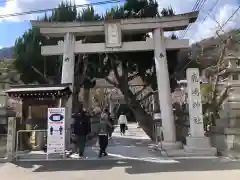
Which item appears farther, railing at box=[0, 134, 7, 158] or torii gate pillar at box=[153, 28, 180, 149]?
torii gate pillar at box=[153, 28, 180, 149]

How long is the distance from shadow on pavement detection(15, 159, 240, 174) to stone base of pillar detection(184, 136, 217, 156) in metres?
Result: 1.03

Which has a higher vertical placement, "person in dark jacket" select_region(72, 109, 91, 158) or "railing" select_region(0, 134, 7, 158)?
"person in dark jacket" select_region(72, 109, 91, 158)

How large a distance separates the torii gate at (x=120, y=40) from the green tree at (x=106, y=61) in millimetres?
2289

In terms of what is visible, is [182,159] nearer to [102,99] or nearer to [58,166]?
[58,166]

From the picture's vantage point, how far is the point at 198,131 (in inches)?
495

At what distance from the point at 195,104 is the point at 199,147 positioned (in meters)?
1.71

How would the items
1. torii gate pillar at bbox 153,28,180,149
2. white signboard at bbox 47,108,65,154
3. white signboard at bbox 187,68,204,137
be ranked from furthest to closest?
torii gate pillar at bbox 153,28,180,149 < white signboard at bbox 187,68,204,137 < white signboard at bbox 47,108,65,154

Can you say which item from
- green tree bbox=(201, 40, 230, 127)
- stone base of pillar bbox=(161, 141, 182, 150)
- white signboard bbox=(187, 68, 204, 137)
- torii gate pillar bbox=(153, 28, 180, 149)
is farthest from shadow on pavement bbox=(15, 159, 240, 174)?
green tree bbox=(201, 40, 230, 127)

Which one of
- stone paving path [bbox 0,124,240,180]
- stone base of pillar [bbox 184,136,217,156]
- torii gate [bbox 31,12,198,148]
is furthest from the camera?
torii gate [bbox 31,12,198,148]

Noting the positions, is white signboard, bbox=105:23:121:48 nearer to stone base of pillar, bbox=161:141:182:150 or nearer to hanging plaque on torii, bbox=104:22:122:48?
hanging plaque on torii, bbox=104:22:122:48

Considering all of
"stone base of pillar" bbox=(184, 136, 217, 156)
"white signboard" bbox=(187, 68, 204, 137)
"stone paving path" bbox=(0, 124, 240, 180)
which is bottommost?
"stone paving path" bbox=(0, 124, 240, 180)

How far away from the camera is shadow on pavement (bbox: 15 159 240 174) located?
375 inches

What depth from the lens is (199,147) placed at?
12.2 metres

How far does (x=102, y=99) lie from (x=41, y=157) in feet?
104
